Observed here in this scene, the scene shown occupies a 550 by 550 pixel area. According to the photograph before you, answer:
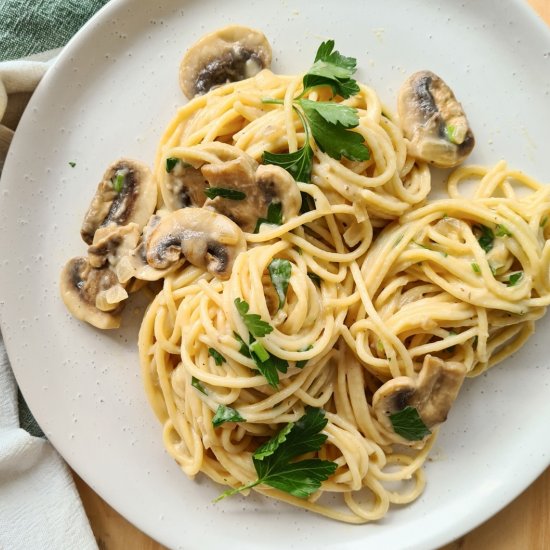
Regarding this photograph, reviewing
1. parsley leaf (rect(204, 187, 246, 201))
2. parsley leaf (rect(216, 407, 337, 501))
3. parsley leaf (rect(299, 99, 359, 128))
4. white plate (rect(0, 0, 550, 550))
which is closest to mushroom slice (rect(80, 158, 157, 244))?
white plate (rect(0, 0, 550, 550))

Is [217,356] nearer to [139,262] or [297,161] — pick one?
[139,262]

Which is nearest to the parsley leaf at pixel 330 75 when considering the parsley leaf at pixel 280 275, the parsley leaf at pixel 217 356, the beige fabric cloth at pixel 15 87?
the parsley leaf at pixel 280 275

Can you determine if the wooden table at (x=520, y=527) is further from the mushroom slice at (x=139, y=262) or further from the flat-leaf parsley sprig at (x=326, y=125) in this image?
the flat-leaf parsley sprig at (x=326, y=125)

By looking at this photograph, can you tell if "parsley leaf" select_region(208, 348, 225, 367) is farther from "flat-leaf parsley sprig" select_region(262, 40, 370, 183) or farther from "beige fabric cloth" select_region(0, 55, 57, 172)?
"beige fabric cloth" select_region(0, 55, 57, 172)

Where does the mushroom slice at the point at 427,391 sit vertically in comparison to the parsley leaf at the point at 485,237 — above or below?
below

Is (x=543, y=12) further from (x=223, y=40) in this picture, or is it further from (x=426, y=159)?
(x=223, y=40)
